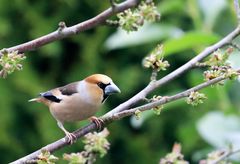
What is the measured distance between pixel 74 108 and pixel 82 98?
0.21ft

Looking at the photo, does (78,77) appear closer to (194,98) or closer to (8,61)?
(194,98)

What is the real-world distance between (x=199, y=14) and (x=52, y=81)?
161 cm

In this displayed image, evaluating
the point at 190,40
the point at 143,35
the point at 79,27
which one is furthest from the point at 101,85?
the point at 143,35

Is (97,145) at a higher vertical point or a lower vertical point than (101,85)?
lower

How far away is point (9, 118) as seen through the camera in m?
4.92

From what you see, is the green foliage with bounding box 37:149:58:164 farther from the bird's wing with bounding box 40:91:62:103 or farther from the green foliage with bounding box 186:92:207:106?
the bird's wing with bounding box 40:91:62:103

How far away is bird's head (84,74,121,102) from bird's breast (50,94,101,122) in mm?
50

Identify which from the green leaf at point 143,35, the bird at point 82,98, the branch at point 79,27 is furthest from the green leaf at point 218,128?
the branch at point 79,27

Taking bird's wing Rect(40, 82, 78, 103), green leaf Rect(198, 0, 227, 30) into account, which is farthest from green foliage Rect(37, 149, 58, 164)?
green leaf Rect(198, 0, 227, 30)

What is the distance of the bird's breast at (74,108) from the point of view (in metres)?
2.52

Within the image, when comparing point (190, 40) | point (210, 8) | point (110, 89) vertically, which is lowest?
point (110, 89)

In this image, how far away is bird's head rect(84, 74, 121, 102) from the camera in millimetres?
2427

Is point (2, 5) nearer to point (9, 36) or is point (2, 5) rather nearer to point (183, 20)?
point (9, 36)

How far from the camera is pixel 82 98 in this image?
2.63 m
